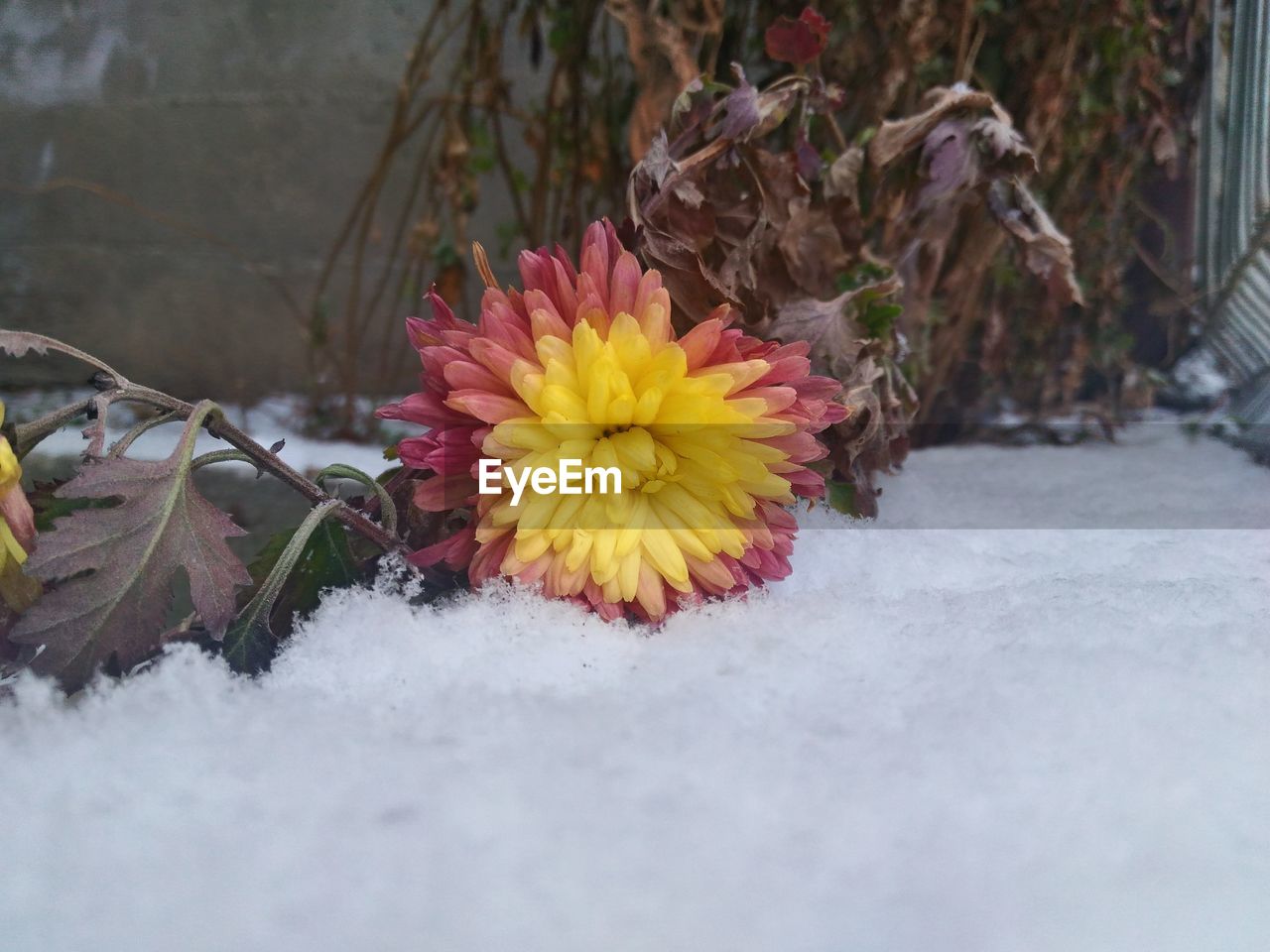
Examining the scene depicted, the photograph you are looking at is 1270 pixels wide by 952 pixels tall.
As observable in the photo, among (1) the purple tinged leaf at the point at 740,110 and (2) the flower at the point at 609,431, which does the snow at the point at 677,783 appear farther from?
(1) the purple tinged leaf at the point at 740,110

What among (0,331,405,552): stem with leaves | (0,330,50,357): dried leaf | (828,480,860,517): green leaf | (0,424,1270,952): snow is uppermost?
(0,330,50,357): dried leaf

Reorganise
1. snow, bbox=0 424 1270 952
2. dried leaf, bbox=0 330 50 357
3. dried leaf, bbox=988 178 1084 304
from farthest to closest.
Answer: dried leaf, bbox=988 178 1084 304 → dried leaf, bbox=0 330 50 357 → snow, bbox=0 424 1270 952

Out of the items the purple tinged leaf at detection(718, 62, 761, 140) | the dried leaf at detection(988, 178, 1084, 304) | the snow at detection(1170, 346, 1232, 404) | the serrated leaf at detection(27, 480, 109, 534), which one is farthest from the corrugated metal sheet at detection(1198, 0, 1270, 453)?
the serrated leaf at detection(27, 480, 109, 534)

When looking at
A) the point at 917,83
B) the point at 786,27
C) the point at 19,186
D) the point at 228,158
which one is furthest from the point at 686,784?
the point at 19,186

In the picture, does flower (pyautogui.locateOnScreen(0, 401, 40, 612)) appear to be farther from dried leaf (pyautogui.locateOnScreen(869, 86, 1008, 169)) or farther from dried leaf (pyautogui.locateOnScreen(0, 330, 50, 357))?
dried leaf (pyautogui.locateOnScreen(869, 86, 1008, 169))

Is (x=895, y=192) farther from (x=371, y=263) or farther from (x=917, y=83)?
(x=371, y=263)

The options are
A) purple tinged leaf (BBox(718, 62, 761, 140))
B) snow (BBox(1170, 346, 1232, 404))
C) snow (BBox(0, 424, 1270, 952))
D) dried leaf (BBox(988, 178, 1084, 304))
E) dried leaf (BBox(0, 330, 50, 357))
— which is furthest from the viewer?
snow (BBox(1170, 346, 1232, 404))

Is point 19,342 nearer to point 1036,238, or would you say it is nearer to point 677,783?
point 677,783

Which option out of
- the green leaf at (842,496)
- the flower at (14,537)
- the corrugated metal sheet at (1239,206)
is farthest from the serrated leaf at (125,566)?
the corrugated metal sheet at (1239,206)
